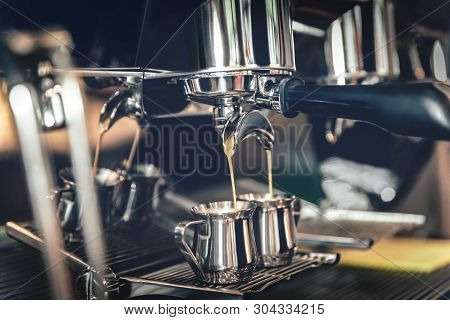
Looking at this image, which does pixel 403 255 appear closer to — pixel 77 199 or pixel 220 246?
pixel 220 246

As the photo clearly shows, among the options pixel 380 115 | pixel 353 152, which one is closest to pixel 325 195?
pixel 353 152

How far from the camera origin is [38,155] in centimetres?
80

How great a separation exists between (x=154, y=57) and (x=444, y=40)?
0.43 meters

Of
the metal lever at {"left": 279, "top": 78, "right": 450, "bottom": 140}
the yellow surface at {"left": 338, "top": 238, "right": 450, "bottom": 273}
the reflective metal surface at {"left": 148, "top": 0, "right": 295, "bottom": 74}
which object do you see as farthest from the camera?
the yellow surface at {"left": 338, "top": 238, "right": 450, "bottom": 273}

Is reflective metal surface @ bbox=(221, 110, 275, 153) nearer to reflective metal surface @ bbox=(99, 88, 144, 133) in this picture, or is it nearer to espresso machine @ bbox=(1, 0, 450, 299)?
espresso machine @ bbox=(1, 0, 450, 299)

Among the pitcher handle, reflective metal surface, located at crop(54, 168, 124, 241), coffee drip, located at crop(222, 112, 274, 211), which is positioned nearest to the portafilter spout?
coffee drip, located at crop(222, 112, 274, 211)

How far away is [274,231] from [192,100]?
0.19m

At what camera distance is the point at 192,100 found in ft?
2.19

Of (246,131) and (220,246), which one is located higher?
(246,131)

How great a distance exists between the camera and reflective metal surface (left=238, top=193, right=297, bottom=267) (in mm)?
685

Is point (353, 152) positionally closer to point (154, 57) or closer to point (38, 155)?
point (154, 57)

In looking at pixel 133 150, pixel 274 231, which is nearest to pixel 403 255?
pixel 274 231

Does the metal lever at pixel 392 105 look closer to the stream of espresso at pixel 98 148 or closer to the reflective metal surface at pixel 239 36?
the reflective metal surface at pixel 239 36

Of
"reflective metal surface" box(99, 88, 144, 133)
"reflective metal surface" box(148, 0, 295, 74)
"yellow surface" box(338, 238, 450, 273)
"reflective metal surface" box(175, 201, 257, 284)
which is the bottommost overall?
"yellow surface" box(338, 238, 450, 273)
